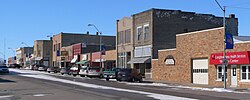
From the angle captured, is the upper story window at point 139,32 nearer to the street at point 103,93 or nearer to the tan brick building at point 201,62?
the tan brick building at point 201,62

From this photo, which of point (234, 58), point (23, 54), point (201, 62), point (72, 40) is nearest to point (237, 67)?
point (234, 58)

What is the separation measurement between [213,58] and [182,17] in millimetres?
19298

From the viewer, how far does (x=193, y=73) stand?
1686 inches

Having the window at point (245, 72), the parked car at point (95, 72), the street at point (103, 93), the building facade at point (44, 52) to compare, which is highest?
the building facade at point (44, 52)

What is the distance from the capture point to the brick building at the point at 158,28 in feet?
180

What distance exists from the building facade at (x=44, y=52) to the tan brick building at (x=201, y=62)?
85.8 m

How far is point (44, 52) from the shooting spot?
131 metres

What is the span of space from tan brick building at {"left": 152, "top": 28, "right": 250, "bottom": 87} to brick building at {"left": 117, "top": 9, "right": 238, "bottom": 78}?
5668 millimetres

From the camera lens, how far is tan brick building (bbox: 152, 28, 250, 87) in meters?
35.4

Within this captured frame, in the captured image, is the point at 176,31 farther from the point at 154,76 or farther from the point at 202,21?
the point at 154,76

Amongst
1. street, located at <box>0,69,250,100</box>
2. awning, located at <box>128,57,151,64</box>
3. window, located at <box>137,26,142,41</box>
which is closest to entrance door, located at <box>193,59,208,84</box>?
street, located at <box>0,69,250,100</box>

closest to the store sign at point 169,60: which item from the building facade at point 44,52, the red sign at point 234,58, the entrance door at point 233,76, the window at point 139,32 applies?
the red sign at point 234,58

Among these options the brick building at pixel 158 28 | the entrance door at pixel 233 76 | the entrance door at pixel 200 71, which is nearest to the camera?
the entrance door at pixel 233 76

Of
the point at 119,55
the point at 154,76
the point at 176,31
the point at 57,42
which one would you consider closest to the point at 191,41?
the point at 154,76
